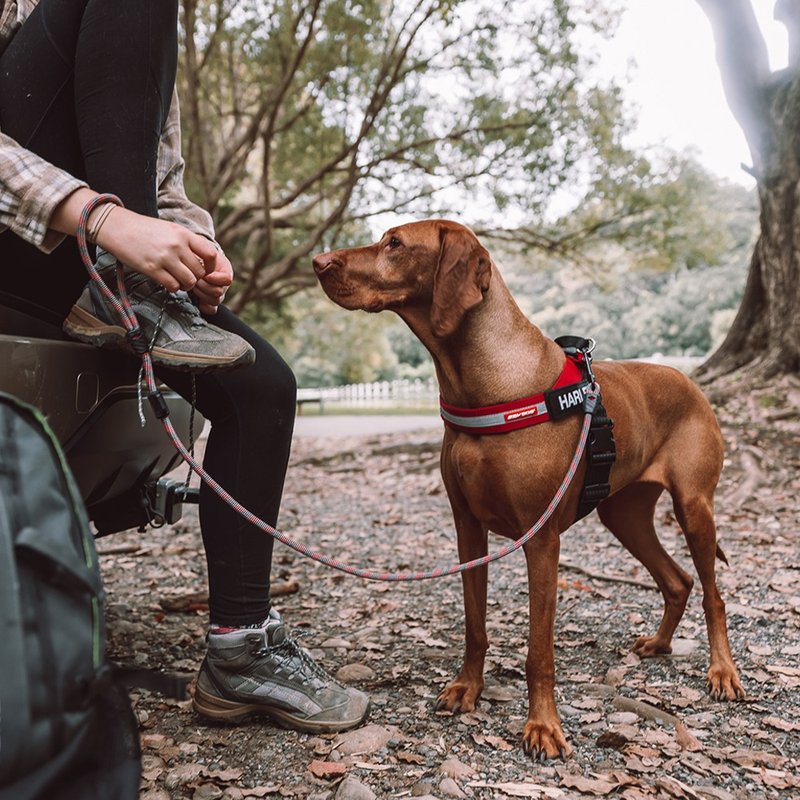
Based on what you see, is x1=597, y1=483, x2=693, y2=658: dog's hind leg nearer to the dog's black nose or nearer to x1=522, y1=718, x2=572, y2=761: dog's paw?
x1=522, y1=718, x2=572, y2=761: dog's paw

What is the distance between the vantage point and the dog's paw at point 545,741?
6.73ft

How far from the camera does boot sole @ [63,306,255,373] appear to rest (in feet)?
5.98

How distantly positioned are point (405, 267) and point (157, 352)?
873mm

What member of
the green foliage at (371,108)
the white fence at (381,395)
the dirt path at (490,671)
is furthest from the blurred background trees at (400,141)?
the white fence at (381,395)

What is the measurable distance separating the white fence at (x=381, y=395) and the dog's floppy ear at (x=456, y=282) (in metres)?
24.6

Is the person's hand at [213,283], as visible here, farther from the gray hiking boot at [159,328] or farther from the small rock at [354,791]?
the small rock at [354,791]

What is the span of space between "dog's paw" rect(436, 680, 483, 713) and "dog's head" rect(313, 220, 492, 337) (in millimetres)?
1122

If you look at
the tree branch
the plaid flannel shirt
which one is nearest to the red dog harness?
the plaid flannel shirt

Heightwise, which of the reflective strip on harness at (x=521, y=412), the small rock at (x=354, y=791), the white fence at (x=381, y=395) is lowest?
the white fence at (x=381, y=395)

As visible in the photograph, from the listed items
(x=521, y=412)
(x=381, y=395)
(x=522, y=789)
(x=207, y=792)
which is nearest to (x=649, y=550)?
(x=521, y=412)

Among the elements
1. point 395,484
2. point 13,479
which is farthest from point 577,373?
point 395,484

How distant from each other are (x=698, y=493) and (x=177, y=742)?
6.30ft

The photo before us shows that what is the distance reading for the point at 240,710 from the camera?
2.14 metres

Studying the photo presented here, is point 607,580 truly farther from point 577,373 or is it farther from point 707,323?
point 707,323
